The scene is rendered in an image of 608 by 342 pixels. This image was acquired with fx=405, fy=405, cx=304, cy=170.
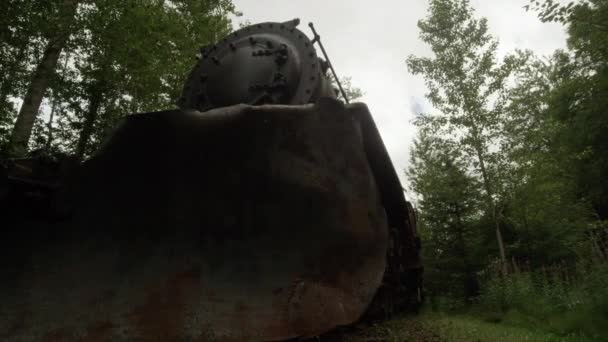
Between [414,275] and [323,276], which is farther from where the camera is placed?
[414,275]

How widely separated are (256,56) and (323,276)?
6.85 ft

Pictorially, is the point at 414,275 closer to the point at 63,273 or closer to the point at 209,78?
the point at 209,78

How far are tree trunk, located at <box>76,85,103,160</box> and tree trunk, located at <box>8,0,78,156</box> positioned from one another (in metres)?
3.29

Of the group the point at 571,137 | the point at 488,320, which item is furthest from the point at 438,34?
the point at 488,320

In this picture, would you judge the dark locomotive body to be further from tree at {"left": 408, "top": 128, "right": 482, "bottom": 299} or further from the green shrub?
tree at {"left": 408, "top": 128, "right": 482, "bottom": 299}

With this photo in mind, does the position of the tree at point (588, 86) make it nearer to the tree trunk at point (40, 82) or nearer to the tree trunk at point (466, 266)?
the tree trunk at point (466, 266)

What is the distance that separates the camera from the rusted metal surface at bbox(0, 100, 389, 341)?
1.63 m

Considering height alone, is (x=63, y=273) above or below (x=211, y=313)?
above

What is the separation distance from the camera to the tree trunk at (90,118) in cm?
1073

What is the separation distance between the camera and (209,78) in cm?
335

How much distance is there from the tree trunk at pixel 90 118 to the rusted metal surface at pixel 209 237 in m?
10.00

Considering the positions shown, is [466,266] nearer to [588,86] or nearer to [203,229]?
[588,86]

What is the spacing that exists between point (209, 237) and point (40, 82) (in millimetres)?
7301

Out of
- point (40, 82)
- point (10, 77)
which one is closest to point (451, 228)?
point (40, 82)
